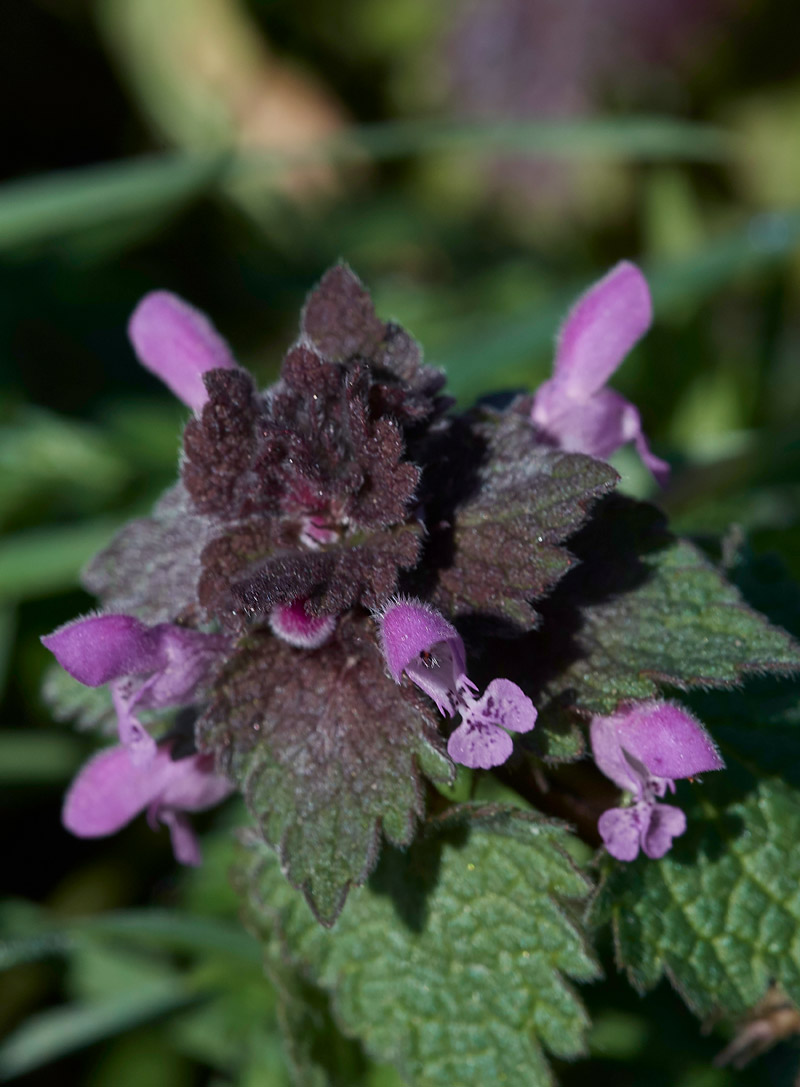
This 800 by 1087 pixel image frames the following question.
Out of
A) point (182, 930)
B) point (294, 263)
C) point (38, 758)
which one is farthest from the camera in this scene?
point (294, 263)

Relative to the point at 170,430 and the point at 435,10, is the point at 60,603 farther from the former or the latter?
the point at 435,10

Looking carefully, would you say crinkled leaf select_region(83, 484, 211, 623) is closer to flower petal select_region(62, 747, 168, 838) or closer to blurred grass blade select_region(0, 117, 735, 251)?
flower petal select_region(62, 747, 168, 838)

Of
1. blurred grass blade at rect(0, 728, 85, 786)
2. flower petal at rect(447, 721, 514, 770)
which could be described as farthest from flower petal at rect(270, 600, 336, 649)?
blurred grass blade at rect(0, 728, 85, 786)

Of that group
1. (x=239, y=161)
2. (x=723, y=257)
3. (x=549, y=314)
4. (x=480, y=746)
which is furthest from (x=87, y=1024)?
(x=723, y=257)

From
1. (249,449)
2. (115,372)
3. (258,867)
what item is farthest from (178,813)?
(115,372)

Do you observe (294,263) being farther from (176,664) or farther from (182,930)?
(176,664)

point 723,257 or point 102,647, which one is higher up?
point 723,257
